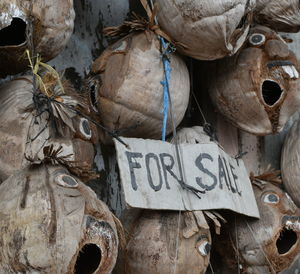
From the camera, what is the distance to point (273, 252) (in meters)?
2.30

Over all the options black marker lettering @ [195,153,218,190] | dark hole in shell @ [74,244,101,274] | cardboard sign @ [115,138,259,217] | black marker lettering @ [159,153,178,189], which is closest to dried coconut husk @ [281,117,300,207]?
cardboard sign @ [115,138,259,217]

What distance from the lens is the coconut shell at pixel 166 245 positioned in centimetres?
207

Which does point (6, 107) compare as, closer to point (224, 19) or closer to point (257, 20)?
point (224, 19)

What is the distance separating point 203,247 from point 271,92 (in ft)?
1.58

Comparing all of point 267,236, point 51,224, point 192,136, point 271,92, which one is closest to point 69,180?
point 51,224

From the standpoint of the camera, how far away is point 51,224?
5.96 feet

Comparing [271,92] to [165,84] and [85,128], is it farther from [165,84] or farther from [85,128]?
[85,128]

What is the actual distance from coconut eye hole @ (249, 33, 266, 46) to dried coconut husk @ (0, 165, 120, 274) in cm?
67

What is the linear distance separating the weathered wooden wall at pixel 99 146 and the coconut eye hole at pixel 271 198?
220mm

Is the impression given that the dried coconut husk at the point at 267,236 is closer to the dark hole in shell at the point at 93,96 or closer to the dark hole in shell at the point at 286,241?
the dark hole in shell at the point at 286,241

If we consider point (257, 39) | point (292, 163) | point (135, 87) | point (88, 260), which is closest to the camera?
point (88, 260)

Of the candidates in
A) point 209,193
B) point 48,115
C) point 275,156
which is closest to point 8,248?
point 48,115

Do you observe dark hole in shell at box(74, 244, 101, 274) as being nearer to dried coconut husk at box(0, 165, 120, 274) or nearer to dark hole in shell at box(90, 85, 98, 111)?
dried coconut husk at box(0, 165, 120, 274)

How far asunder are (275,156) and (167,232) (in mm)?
652
